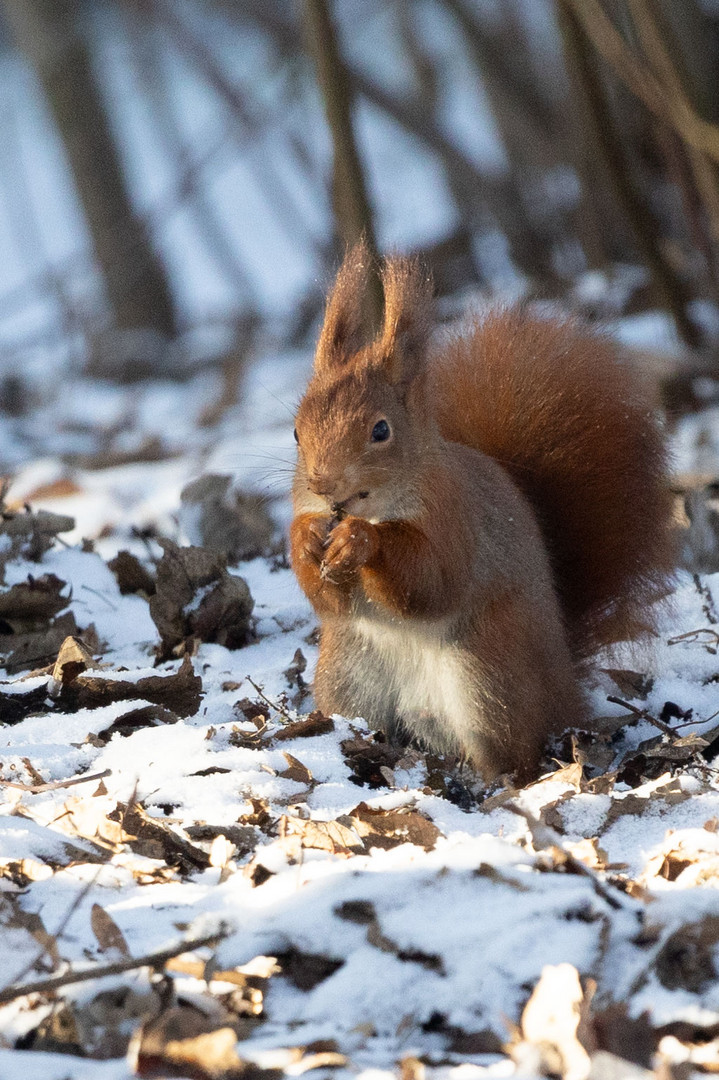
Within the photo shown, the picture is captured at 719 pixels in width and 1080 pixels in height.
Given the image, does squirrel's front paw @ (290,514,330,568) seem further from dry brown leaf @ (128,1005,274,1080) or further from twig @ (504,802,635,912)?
dry brown leaf @ (128,1005,274,1080)

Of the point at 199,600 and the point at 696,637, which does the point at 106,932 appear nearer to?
the point at 199,600

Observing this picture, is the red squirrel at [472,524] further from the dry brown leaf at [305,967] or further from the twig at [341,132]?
the twig at [341,132]

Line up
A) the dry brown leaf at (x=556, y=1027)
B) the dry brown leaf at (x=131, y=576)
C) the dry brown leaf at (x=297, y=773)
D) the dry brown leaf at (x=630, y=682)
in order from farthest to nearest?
the dry brown leaf at (x=131, y=576) < the dry brown leaf at (x=630, y=682) < the dry brown leaf at (x=297, y=773) < the dry brown leaf at (x=556, y=1027)

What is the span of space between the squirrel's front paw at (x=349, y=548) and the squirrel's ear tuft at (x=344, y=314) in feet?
1.18

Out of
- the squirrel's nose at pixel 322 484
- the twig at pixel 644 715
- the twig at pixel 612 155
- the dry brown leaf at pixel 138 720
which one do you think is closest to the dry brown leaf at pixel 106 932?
the dry brown leaf at pixel 138 720

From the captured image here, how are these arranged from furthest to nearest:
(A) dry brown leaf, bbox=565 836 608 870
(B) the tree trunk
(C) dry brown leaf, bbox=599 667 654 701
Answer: (B) the tree trunk → (C) dry brown leaf, bbox=599 667 654 701 → (A) dry brown leaf, bbox=565 836 608 870

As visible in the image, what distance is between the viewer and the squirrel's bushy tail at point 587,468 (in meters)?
2.52

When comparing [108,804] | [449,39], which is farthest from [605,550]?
[449,39]

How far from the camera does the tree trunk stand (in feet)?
28.2

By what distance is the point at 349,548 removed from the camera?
215 centimetres

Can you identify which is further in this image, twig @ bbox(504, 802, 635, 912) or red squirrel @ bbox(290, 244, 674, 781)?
red squirrel @ bbox(290, 244, 674, 781)

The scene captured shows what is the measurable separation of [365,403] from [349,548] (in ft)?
0.86

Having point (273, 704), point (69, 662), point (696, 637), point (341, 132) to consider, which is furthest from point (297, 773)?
point (341, 132)

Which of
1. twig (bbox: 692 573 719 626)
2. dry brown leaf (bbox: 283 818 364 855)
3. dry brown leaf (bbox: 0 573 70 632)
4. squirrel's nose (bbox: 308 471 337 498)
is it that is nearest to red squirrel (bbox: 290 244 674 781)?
squirrel's nose (bbox: 308 471 337 498)
